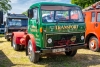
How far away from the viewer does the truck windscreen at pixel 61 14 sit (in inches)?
326

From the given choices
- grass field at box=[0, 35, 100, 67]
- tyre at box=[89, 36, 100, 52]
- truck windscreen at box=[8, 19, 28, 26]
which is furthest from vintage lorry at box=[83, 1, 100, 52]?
truck windscreen at box=[8, 19, 28, 26]

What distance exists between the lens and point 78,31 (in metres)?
8.54

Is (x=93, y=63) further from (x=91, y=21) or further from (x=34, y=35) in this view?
(x=91, y=21)

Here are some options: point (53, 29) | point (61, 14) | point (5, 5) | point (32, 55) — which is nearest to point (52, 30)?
point (53, 29)

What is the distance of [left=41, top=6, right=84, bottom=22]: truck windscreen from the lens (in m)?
8.28

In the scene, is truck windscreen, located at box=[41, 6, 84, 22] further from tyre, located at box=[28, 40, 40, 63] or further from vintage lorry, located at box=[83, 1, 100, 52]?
Result: vintage lorry, located at box=[83, 1, 100, 52]

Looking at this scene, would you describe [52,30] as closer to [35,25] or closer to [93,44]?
[35,25]

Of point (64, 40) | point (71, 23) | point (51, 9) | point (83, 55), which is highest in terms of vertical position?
point (51, 9)

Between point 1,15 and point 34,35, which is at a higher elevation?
point 1,15

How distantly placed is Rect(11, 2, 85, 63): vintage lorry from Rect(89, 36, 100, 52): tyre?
285cm

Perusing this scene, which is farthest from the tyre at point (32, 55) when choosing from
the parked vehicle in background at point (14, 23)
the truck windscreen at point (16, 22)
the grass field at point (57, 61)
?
the truck windscreen at point (16, 22)

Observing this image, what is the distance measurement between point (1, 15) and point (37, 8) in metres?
1.98

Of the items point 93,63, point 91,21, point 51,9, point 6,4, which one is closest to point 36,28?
point 51,9

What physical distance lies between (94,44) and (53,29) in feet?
14.2
